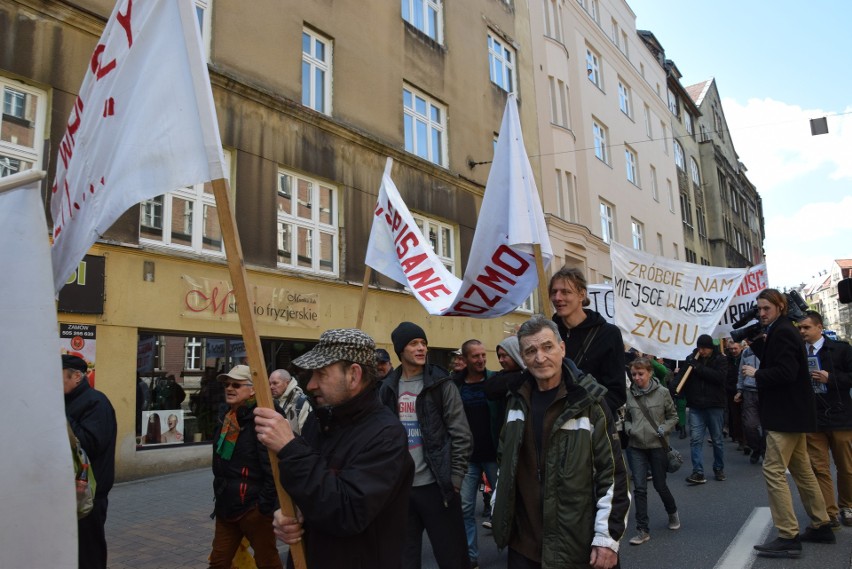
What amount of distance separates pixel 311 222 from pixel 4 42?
19.9ft

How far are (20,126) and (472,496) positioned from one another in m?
8.32

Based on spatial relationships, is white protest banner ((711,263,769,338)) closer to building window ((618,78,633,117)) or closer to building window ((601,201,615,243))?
building window ((601,201,615,243))

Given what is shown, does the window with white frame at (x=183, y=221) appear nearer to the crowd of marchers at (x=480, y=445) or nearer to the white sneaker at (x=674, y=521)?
the crowd of marchers at (x=480, y=445)

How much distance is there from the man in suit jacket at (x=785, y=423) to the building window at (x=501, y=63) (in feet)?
56.5

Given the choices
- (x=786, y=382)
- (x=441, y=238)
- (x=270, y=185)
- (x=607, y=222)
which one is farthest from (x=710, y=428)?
(x=607, y=222)

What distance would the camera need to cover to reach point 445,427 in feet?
15.5

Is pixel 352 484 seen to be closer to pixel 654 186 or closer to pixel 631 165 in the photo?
pixel 631 165

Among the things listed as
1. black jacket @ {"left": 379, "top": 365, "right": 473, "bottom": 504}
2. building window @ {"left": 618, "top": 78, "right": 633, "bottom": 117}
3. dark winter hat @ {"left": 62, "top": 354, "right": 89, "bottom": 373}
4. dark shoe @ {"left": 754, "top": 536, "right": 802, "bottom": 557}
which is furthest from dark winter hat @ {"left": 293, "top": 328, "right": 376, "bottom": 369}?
building window @ {"left": 618, "top": 78, "right": 633, "bottom": 117}

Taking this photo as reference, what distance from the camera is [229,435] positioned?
4.67 metres

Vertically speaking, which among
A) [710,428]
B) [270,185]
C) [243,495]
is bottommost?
[710,428]

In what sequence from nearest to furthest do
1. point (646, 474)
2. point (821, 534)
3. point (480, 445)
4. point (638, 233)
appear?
point (821, 534) → point (480, 445) → point (646, 474) → point (638, 233)

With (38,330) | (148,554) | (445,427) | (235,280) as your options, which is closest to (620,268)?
(445,427)

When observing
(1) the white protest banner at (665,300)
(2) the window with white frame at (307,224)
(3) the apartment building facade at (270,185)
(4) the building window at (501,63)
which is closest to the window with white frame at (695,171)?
(4) the building window at (501,63)

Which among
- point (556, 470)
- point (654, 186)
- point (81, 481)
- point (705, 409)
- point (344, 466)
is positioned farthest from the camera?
point (654, 186)
